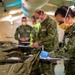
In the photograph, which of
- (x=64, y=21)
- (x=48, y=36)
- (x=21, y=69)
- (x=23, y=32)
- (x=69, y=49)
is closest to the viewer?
(x=21, y=69)

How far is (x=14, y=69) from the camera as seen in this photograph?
2.59m

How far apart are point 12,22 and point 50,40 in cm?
630

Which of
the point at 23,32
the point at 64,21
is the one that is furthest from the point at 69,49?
the point at 23,32

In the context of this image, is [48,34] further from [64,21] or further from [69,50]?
[69,50]

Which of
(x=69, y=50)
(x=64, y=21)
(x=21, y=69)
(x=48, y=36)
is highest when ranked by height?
(x=64, y=21)

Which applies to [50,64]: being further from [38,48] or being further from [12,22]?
[12,22]

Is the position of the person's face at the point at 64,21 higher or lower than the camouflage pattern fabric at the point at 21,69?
higher

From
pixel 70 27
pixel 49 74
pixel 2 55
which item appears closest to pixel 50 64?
pixel 49 74

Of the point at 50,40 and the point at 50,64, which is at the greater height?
the point at 50,40

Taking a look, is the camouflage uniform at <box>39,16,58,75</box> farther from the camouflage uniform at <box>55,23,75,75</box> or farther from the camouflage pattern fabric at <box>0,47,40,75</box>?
the camouflage pattern fabric at <box>0,47,40,75</box>

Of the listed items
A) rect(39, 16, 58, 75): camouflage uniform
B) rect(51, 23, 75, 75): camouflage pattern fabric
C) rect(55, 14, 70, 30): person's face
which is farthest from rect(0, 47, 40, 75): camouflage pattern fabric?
rect(39, 16, 58, 75): camouflage uniform

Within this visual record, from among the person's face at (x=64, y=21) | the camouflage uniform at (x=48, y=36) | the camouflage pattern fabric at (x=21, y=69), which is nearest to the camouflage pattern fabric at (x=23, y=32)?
the camouflage uniform at (x=48, y=36)

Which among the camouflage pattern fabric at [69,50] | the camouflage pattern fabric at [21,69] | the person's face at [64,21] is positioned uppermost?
the person's face at [64,21]

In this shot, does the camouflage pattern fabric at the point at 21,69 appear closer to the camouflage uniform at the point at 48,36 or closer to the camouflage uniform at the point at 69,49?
the camouflage uniform at the point at 69,49
